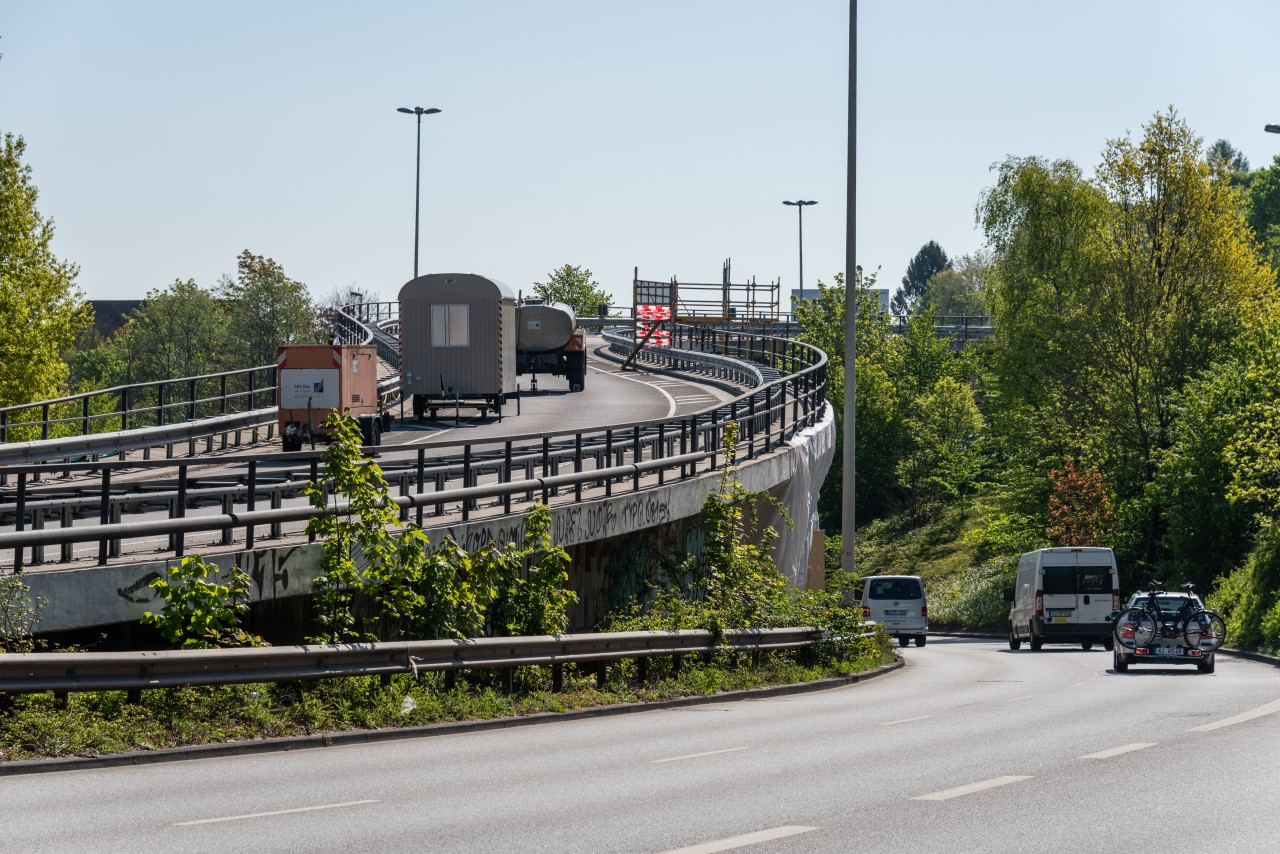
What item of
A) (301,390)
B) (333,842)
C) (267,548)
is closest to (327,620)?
(267,548)

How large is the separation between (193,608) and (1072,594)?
28223 mm

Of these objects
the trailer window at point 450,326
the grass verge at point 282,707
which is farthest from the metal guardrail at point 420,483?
the trailer window at point 450,326

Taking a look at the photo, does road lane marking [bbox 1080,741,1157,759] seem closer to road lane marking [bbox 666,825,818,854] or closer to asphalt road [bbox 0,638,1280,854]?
asphalt road [bbox 0,638,1280,854]

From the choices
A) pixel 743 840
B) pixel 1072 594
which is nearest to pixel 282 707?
pixel 743 840

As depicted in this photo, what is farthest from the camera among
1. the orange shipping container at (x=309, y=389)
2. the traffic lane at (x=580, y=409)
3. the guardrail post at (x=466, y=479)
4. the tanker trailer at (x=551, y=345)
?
the tanker trailer at (x=551, y=345)

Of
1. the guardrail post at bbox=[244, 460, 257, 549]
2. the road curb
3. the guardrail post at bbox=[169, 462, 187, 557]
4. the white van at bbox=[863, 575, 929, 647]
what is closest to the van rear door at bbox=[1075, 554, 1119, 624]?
the white van at bbox=[863, 575, 929, 647]

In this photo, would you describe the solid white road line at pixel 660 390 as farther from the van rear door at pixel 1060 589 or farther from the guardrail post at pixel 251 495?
the guardrail post at pixel 251 495

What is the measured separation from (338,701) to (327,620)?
897mm

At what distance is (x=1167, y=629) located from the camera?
27.3 meters

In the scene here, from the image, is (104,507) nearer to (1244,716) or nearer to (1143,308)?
(1244,716)

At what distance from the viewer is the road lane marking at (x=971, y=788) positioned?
10.3 meters

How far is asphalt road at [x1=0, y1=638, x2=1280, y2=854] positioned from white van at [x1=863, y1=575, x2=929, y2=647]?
2591 centimetres

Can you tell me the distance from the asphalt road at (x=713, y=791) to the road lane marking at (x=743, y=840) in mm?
11

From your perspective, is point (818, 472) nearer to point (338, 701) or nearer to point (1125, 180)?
point (338, 701)
